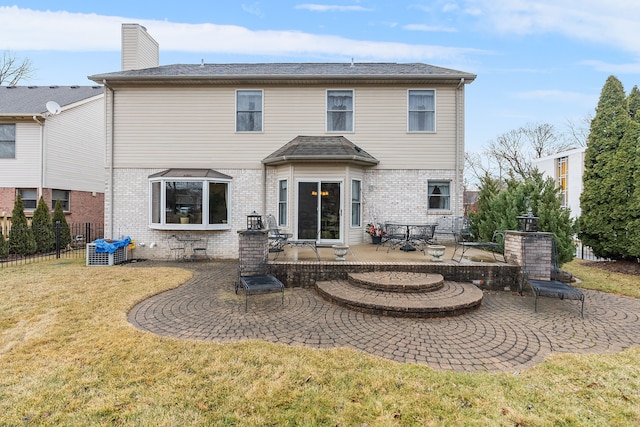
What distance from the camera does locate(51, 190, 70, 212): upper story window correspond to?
12.9m

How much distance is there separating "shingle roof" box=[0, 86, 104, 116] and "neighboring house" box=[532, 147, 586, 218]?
25069 millimetres

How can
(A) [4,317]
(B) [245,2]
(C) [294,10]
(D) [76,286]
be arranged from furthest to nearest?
(C) [294,10]
(B) [245,2]
(D) [76,286]
(A) [4,317]

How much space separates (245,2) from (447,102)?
28.0ft

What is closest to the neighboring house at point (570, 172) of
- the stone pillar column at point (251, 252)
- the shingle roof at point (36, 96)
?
the stone pillar column at point (251, 252)

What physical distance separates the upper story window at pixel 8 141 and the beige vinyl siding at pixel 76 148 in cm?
138

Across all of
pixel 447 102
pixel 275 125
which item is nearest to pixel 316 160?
pixel 275 125

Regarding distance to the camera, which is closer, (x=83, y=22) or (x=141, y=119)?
(x=141, y=119)

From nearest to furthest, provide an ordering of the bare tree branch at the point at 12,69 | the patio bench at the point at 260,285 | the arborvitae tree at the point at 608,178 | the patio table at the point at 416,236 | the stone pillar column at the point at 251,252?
1. the patio bench at the point at 260,285
2. the stone pillar column at the point at 251,252
3. the patio table at the point at 416,236
4. the arborvitae tree at the point at 608,178
5. the bare tree branch at the point at 12,69

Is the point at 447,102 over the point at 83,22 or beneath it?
beneath

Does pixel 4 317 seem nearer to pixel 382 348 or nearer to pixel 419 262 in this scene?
pixel 382 348

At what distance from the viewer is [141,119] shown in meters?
9.99

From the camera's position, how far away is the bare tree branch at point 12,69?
24172 millimetres

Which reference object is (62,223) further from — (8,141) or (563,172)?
(563,172)

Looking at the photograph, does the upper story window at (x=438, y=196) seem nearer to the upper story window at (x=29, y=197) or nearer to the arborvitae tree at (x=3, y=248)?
the arborvitae tree at (x=3, y=248)
